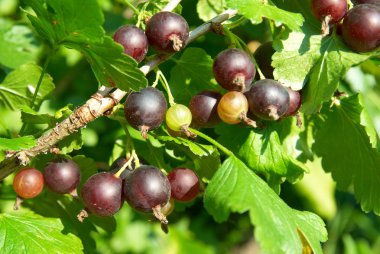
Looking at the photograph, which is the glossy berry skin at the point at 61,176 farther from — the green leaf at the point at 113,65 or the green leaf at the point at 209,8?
the green leaf at the point at 209,8

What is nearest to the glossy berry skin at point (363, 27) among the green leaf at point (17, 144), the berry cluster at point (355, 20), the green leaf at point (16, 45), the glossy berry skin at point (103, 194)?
the berry cluster at point (355, 20)

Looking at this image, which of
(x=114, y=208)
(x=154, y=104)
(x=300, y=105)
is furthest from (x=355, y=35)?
(x=114, y=208)

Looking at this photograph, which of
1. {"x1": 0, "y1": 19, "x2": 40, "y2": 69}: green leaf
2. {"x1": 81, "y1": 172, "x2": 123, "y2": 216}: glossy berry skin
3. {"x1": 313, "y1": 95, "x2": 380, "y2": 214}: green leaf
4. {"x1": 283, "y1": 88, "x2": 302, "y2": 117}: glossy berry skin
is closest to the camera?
{"x1": 81, "y1": 172, "x2": 123, "y2": 216}: glossy berry skin

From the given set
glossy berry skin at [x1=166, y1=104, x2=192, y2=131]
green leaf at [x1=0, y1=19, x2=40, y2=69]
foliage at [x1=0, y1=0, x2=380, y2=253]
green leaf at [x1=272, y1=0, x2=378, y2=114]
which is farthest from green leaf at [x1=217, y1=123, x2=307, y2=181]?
green leaf at [x1=0, y1=19, x2=40, y2=69]

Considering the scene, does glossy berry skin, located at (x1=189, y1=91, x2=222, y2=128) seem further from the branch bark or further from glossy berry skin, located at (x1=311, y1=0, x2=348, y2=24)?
glossy berry skin, located at (x1=311, y1=0, x2=348, y2=24)

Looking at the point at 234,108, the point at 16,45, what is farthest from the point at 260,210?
the point at 16,45

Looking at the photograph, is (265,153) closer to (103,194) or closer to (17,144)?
(103,194)
